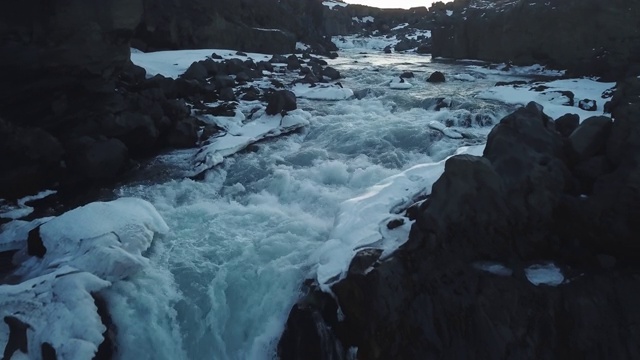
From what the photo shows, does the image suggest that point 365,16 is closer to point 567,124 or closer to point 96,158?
point 96,158

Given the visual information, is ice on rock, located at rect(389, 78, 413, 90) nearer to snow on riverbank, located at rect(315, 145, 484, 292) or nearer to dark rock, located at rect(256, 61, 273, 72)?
dark rock, located at rect(256, 61, 273, 72)

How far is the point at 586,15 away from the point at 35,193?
27048 millimetres

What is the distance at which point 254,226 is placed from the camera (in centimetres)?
825

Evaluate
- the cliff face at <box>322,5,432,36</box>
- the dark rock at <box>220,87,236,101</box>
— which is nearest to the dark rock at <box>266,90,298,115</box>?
the dark rock at <box>220,87,236,101</box>

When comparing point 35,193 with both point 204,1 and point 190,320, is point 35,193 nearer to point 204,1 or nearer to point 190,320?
point 190,320

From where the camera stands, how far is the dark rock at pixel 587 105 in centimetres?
1423

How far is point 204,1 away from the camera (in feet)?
101

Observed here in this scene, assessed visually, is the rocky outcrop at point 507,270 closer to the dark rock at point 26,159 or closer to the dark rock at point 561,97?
the dark rock at point 26,159

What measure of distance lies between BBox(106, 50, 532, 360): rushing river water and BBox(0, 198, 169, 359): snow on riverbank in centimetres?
33

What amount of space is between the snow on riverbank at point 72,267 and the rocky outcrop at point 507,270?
2517mm

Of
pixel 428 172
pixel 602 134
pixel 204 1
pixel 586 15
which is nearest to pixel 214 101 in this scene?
pixel 428 172

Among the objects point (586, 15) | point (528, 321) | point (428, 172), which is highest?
point (586, 15)

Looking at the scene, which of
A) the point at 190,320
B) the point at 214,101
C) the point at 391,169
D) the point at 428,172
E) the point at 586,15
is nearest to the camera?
the point at 190,320

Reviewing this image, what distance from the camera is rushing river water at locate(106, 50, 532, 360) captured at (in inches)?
242
